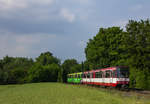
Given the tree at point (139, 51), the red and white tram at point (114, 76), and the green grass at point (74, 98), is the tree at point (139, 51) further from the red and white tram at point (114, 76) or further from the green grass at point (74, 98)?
the green grass at point (74, 98)

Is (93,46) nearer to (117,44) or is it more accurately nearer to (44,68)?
(117,44)

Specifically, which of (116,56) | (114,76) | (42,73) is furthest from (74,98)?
(42,73)

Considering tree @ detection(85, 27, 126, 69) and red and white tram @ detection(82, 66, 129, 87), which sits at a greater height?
tree @ detection(85, 27, 126, 69)

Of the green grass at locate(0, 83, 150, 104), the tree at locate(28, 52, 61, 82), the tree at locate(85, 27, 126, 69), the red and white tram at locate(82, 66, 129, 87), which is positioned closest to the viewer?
the green grass at locate(0, 83, 150, 104)

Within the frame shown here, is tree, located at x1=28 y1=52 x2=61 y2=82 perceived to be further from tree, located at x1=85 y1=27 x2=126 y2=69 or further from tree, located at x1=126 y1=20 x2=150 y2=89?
tree, located at x1=126 y1=20 x2=150 y2=89

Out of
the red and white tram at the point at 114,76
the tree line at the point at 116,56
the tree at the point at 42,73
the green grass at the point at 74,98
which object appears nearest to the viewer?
the green grass at the point at 74,98

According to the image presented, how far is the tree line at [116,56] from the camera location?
25344 mm

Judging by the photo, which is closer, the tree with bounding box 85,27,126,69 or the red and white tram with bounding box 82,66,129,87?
the red and white tram with bounding box 82,66,129,87

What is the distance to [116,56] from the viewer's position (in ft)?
150

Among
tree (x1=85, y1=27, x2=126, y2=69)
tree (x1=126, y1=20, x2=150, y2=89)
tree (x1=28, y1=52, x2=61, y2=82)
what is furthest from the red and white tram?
tree (x1=28, y1=52, x2=61, y2=82)

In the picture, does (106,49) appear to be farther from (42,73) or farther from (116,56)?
(42,73)

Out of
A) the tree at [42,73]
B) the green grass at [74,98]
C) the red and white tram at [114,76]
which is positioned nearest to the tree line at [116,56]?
the tree at [42,73]

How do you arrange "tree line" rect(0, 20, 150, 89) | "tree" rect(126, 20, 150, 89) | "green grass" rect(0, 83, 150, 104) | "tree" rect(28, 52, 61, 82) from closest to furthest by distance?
A: "green grass" rect(0, 83, 150, 104) → "tree" rect(126, 20, 150, 89) → "tree line" rect(0, 20, 150, 89) → "tree" rect(28, 52, 61, 82)

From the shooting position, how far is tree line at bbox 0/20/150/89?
25.3m
